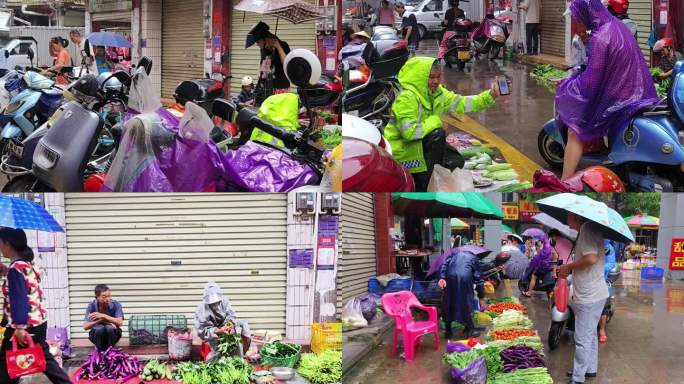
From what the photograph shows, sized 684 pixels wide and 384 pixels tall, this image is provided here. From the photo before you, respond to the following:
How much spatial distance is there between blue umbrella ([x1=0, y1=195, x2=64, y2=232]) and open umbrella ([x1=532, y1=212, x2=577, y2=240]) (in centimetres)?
256

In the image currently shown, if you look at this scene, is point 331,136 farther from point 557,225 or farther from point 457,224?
point 557,225

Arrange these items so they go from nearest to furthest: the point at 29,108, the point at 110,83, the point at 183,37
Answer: the point at 110,83
the point at 29,108
the point at 183,37

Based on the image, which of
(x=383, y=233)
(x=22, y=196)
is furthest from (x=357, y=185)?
(x=22, y=196)

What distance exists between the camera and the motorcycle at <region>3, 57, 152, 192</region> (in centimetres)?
364

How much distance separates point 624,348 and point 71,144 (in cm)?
306

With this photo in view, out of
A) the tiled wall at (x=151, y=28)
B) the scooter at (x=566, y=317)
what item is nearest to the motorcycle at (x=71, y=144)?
the scooter at (x=566, y=317)

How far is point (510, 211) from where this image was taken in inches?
134

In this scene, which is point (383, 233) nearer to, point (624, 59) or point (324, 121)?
point (624, 59)

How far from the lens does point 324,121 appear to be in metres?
5.43

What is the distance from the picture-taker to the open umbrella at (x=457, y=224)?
341 cm

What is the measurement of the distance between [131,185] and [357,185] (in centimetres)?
121

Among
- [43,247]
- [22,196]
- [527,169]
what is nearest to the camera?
[527,169]

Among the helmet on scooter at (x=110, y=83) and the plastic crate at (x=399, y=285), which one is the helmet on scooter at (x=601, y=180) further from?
the helmet on scooter at (x=110, y=83)

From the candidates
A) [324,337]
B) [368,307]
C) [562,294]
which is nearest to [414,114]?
[368,307]
